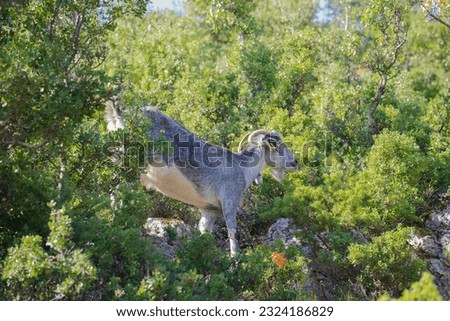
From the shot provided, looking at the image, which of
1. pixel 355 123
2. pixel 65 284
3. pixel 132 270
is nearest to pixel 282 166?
pixel 355 123

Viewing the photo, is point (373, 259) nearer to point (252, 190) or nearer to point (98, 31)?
point (252, 190)

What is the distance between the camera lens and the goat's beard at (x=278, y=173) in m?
15.0

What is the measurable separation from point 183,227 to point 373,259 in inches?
151

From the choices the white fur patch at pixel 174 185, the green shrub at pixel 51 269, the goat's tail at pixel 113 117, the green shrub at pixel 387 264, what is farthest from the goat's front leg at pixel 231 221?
the green shrub at pixel 51 269

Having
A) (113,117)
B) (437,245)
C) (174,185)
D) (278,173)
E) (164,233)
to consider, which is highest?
Answer: (113,117)

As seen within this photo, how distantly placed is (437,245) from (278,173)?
3.51m

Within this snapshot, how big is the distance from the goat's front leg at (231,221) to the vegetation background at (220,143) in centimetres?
39

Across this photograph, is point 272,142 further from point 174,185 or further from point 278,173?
point 174,185

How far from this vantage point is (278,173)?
15.0 meters

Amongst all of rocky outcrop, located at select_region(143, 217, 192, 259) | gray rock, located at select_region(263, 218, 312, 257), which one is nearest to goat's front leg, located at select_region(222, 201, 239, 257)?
rocky outcrop, located at select_region(143, 217, 192, 259)

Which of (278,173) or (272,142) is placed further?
(278,173)

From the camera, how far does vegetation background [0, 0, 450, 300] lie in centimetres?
1020

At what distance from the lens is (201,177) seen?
1362 cm

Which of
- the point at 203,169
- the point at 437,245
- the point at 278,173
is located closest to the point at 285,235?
the point at 278,173
